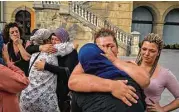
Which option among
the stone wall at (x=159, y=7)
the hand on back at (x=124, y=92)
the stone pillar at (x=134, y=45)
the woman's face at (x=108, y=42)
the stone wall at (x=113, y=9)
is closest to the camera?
the hand on back at (x=124, y=92)

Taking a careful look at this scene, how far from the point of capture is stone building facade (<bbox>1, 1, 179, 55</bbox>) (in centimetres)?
1619

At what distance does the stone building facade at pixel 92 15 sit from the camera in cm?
1619

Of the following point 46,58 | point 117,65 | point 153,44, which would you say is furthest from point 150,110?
point 46,58

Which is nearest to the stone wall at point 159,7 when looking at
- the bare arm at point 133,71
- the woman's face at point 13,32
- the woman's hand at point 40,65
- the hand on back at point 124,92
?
the woman's face at point 13,32

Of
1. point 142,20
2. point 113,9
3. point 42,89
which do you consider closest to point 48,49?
point 42,89

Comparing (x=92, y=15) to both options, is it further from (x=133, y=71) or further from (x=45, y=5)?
(x=133, y=71)

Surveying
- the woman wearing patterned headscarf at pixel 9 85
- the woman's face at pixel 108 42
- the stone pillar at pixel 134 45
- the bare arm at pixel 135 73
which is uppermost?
the woman's face at pixel 108 42

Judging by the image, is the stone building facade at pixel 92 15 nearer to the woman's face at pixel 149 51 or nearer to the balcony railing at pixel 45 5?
the balcony railing at pixel 45 5

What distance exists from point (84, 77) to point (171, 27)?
23.8 m

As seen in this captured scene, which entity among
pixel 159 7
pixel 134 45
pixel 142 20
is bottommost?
pixel 134 45

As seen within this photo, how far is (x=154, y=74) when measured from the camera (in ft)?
7.80

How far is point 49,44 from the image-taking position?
10.2ft

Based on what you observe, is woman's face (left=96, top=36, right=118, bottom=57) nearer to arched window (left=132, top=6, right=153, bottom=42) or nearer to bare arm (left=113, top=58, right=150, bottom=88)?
bare arm (left=113, top=58, right=150, bottom=88)

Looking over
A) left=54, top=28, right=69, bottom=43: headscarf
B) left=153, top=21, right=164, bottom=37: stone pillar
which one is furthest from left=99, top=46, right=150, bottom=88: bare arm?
left=153, top=21, right=164, bottom=37: stone pillar
